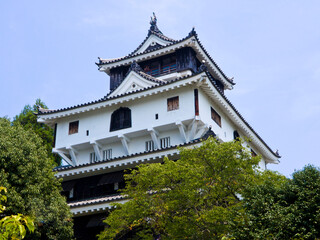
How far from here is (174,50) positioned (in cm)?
3966

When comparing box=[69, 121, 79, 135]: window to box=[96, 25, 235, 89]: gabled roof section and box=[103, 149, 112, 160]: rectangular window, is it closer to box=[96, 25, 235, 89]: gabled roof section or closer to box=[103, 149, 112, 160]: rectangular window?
box=[103, 149, 112, 160]: rectangular window

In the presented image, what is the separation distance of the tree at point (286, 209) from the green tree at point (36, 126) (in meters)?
33.4

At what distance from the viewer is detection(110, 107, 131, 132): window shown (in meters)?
36.2

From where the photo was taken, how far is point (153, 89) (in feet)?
115

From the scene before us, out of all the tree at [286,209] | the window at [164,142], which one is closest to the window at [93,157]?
the window at [164,142]

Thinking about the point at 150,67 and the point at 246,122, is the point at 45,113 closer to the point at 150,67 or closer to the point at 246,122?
the point at 150,67

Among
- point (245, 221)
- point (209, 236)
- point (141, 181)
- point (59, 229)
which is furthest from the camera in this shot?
point (59, 229)

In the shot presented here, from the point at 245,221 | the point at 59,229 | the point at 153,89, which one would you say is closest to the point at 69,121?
the point at 153,89

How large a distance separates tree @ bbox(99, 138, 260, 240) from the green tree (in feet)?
88.9

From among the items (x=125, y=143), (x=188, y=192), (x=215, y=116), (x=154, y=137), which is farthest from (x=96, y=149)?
(x=188, y=192)

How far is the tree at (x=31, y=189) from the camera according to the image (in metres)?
24.8

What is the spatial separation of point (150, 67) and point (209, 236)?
22.9 meters

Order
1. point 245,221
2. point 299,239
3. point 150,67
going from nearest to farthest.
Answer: point 299,239
point 245,221
point 150,67

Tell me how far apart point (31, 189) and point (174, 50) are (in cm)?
1927
